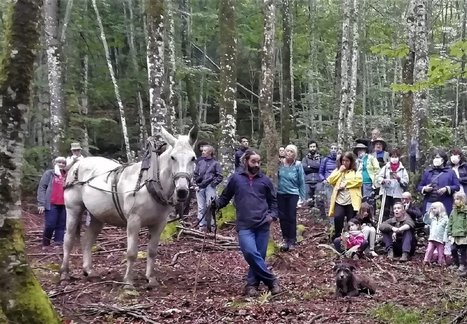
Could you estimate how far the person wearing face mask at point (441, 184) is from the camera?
11.6 meters

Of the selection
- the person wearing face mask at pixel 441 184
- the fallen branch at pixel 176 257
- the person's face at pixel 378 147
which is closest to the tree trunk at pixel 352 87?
the person's face at pixel 378 147

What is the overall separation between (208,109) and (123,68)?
5969 mm

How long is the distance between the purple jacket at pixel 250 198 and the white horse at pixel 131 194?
2.48 feet

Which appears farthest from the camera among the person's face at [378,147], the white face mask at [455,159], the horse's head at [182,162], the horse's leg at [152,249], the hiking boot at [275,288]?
the person's face at [378,147]

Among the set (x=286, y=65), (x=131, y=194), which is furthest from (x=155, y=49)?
(x=286, y=65)

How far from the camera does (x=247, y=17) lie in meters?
32.0

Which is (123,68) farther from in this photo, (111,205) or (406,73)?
(111,205)

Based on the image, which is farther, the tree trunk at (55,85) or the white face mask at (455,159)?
the tree trunk at (55,85)

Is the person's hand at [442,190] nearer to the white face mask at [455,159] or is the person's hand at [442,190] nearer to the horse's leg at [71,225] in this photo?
the white face mask at [455,159]

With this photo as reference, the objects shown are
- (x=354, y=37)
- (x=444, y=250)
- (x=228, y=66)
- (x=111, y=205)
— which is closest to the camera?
(x=111, y=205)

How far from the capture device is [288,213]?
11.6 meters

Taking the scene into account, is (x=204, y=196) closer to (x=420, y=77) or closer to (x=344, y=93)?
(x=420, y=77)

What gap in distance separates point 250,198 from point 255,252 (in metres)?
0.75

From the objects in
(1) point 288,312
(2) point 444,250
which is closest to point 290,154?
(2) point 444,250
